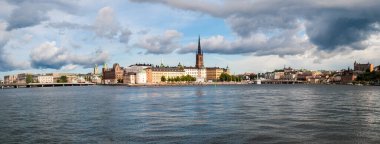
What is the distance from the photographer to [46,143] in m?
20.5

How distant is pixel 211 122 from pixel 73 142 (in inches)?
378

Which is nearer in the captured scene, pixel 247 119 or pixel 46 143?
pixel 46 143

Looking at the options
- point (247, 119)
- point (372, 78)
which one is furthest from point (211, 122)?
point (372, 78)

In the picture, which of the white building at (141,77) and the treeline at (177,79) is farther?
the treeline at (177,79)

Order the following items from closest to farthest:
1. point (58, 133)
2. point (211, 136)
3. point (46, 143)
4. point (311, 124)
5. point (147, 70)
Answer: point (46, 143)
point (211, 136)
point (58, 133)
point (311, 124)
point (147, 70)

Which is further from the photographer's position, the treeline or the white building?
the treeline

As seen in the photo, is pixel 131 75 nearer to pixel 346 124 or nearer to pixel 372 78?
pixel 372 78

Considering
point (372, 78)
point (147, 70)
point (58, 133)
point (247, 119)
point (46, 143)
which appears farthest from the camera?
point (147, 70)

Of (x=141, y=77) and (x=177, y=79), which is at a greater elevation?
(x=141, y=77)

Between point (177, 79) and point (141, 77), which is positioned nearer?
point (177, 79)

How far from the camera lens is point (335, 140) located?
67.7 feet

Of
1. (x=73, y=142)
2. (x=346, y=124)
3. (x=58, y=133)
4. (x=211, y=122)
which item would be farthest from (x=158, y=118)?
(x=346, y=124)

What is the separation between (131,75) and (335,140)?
590ft

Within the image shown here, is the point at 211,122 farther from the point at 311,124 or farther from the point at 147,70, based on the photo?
the point at 147,70
